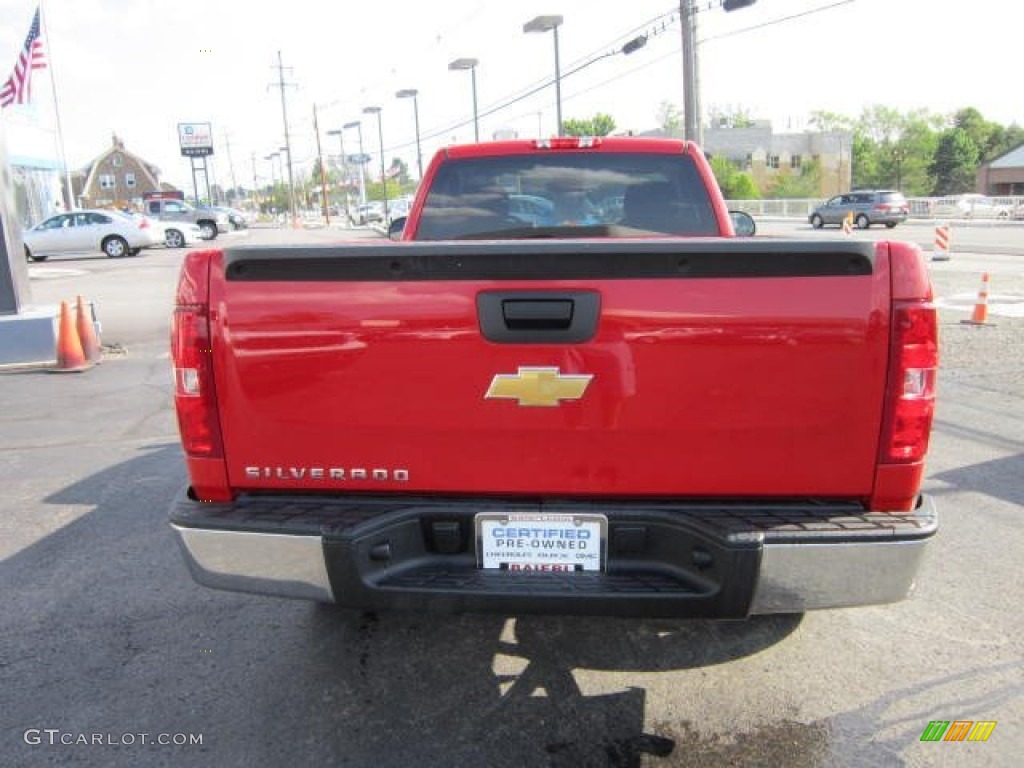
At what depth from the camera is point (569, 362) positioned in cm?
234

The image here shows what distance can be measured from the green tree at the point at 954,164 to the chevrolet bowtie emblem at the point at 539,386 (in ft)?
327

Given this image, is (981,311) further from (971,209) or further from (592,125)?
(592,125)

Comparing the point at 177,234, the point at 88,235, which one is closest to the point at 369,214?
the point at 177,234

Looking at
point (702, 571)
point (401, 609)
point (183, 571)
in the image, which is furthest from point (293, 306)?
point (183, 571)

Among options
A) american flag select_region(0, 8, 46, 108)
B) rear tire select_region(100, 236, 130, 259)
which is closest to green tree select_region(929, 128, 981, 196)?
rear tire select_region(100, 236, 130, 259)

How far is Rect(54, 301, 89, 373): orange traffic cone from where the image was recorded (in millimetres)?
9219

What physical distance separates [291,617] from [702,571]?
2010 mm

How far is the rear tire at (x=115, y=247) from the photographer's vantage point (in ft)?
92.1

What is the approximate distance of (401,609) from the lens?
8.25ft

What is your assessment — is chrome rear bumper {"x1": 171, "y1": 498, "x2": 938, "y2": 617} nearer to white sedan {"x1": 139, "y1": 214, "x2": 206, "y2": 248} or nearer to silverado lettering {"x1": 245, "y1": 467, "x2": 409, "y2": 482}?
silverado lettering {"x1": 245, "y1": 467, "x2": 409, "y2": 482}

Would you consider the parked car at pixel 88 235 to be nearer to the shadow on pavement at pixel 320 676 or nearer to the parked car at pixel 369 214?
the shadow on pavement at pixel 320 676

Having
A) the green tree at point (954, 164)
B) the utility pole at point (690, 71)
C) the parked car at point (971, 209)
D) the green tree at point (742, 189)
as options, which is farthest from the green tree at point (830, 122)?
the utility pole at point (690, 71)

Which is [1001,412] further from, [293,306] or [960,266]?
[960,266]

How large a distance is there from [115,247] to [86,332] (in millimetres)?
21061
